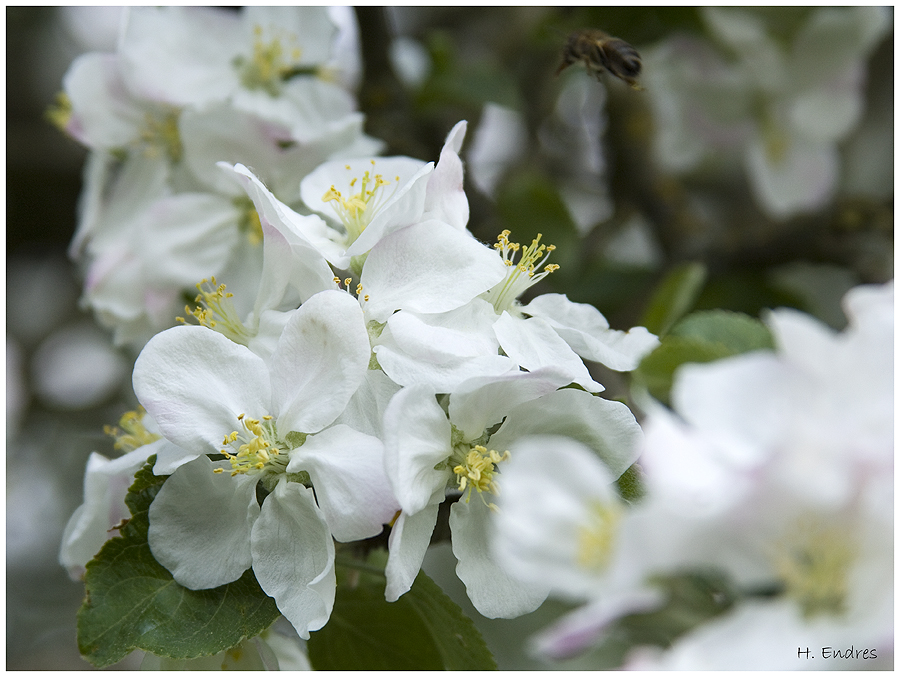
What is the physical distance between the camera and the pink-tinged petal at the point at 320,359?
0.71 metres

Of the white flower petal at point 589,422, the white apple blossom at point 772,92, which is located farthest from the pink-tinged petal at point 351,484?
the white apple blossom at point 772,92

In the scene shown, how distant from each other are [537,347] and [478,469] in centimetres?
12

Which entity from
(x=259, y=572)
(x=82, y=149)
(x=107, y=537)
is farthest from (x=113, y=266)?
(x=82, y=149)

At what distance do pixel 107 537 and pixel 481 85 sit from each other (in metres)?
1.08

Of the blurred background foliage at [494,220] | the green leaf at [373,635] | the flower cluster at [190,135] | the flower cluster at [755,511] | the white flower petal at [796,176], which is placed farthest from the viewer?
the white flower petal at [796,176]

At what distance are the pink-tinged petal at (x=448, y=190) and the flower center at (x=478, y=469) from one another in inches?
8.9

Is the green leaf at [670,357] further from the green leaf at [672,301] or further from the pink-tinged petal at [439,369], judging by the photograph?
the green leaf at [672,301]

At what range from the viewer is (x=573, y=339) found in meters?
0.82

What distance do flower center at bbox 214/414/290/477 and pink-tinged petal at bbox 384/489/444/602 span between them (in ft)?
0.41

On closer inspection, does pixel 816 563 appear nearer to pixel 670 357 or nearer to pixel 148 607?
pixel 670 357

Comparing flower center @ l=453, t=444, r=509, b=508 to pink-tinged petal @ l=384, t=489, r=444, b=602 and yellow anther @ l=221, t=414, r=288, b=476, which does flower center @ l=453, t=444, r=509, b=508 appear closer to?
pink-tinged petal @ l=384, t=489, r=444, b=602

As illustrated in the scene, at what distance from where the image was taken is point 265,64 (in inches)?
50.2

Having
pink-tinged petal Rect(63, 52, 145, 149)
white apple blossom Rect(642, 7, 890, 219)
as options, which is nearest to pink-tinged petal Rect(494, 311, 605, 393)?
pink-tinged petal Rect(63, 52, 145, 149)

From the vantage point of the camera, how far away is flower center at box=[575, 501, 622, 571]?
1.53ft
